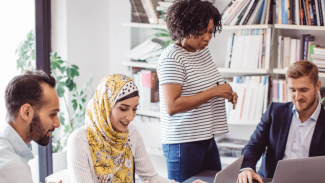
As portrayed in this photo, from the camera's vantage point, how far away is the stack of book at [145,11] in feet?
10.2

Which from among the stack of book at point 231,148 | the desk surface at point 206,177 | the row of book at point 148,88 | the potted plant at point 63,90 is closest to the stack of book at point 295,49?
the stack of book at point 231,148

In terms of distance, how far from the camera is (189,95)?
1866mm

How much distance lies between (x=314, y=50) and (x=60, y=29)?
192cm

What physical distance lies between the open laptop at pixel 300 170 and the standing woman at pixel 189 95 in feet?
1.61

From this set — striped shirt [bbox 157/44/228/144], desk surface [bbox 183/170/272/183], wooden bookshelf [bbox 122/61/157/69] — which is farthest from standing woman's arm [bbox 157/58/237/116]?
wooden bookshelf [bbox 122/61/157/69]

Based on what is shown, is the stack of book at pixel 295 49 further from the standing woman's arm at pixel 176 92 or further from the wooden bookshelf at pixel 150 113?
the standing woman's arm at pixel 176 92

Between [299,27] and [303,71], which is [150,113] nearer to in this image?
[299,27]

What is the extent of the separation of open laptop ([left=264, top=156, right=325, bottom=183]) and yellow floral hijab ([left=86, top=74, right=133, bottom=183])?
673 mm

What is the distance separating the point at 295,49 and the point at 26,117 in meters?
2.07

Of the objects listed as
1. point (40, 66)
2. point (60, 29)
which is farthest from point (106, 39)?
point (40, 66)

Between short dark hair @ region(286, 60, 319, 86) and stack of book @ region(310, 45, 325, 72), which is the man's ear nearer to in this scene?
short dark hair @ region(286, 60, 319, 86)

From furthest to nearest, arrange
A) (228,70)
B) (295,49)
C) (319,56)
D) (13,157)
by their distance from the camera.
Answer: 1. (228,70)
2. (295,49)
3. (319,56)
4. (13,157)

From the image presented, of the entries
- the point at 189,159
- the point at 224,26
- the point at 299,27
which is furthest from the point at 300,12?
the point at 189,159

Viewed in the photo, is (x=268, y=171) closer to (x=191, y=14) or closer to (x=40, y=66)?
(x=191, y=14)
